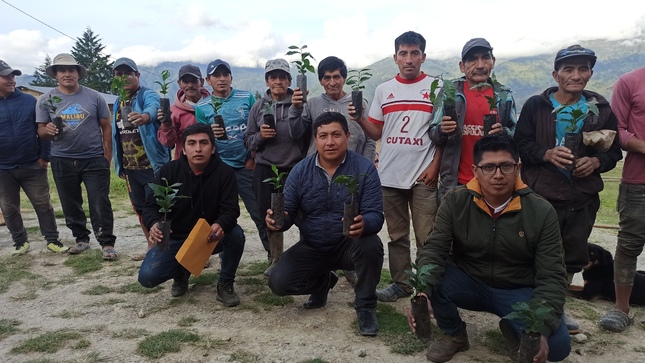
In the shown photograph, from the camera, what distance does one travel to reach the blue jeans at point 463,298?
11.7 ft

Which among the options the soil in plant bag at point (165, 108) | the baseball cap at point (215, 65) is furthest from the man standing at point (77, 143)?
the baseball cap at point (215, 65)

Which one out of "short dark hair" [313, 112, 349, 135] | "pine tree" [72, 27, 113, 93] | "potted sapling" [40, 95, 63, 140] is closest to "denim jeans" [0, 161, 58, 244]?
"potted sapling" [40, 95, 63, 140]

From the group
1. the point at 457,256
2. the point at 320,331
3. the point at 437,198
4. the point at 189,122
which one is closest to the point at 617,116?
the point at 437,198

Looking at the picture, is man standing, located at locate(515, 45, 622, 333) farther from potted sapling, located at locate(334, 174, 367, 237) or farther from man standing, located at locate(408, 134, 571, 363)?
potted sapling, located at locate(334, 174, 367, 237)

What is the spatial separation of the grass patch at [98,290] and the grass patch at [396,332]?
3.06 metres

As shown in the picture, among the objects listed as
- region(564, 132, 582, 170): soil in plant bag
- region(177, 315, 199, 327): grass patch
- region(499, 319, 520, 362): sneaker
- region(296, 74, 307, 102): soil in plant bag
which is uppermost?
region(296, 74, 307, 102): soil in plant bag

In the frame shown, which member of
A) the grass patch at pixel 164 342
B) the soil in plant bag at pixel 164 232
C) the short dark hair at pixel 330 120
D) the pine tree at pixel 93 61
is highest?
the pine tree at pixel 93 61

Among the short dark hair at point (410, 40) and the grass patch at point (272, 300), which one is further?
the grass patch at point (272, 300)

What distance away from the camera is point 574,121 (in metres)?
4.01

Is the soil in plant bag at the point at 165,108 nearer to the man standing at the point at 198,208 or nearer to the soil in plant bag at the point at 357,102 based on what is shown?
the man standing at the point at 198,208

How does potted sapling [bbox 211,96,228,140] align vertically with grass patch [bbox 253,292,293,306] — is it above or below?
above

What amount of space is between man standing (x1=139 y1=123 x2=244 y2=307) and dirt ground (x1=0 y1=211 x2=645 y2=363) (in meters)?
0.34

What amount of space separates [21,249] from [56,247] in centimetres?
51

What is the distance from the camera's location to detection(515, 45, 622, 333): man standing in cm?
412
